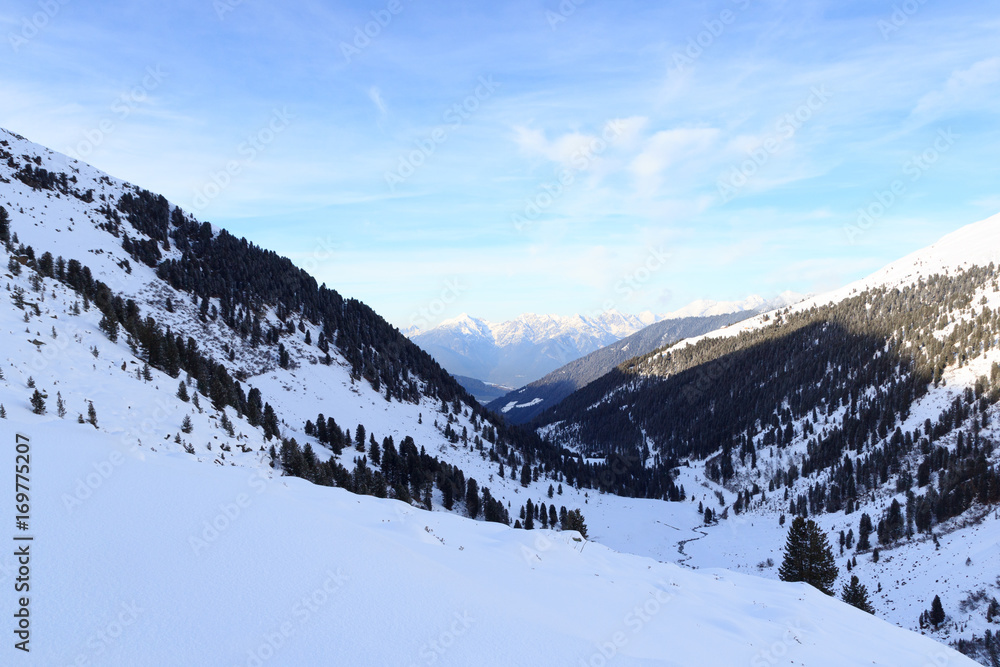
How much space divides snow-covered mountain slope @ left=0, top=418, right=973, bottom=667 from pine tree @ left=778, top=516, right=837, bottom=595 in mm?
33088

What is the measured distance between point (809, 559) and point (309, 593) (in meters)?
54.1

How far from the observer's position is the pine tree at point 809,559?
43.8 metres

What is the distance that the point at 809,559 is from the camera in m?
44.8

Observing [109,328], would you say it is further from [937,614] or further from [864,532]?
[864,532]

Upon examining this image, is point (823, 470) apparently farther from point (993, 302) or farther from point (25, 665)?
point (25, 665)

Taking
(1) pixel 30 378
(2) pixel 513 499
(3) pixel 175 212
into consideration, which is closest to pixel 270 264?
(3) pixel 175 212

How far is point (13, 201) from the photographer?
66.8 m

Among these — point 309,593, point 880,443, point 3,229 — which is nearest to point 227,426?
point 309,593

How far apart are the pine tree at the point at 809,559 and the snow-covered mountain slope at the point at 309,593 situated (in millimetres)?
33088

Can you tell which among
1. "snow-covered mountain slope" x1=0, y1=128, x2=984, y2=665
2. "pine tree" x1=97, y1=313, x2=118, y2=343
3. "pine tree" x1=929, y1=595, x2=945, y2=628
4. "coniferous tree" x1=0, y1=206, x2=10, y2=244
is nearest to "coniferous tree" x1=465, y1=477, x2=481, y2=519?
"snow-covered mountain slope" x1=0, y1=128, x2=984, y2=665

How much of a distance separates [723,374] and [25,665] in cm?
22202

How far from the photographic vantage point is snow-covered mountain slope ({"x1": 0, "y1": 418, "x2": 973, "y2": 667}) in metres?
6.78

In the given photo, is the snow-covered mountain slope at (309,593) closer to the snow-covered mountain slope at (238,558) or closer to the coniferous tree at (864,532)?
the snow-covered mountain slope at (238,558)

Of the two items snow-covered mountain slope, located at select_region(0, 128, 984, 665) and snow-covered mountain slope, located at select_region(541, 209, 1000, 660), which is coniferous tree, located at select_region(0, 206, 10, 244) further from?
snow-covered mountain slope, located at select_region(541, 209, 1000, 660)
